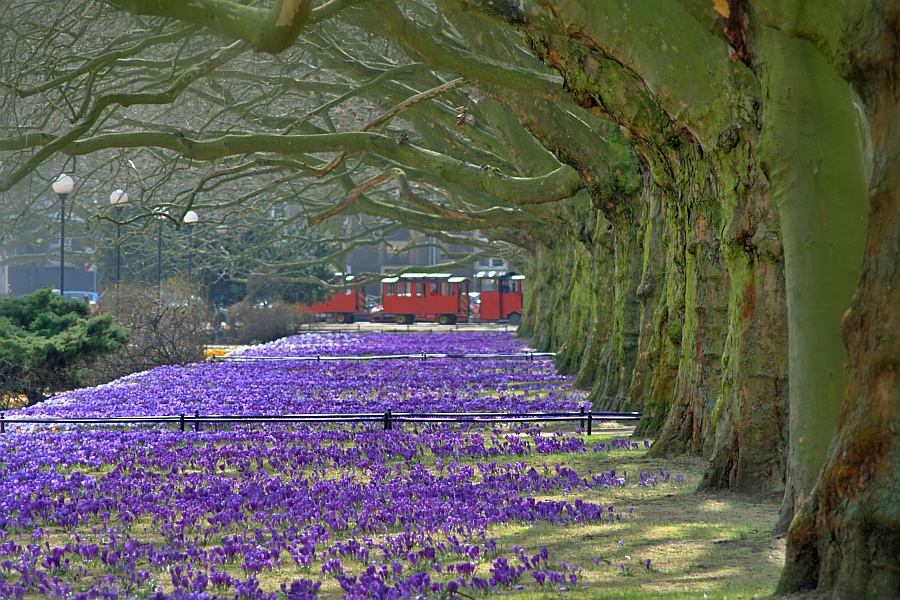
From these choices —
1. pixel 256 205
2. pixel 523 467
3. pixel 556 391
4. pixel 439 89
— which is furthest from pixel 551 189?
pixel 256 205

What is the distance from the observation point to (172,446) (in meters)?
11.5

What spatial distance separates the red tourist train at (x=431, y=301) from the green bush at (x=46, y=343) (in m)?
41.7

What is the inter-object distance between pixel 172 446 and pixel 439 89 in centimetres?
580

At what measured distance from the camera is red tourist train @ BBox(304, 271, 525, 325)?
6450 cm

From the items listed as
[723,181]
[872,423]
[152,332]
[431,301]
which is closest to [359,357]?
[152,332]

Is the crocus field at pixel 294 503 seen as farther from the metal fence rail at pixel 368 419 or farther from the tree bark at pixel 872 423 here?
the tree bark at pixel 872 423

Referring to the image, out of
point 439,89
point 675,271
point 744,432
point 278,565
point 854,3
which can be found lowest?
point 278,565

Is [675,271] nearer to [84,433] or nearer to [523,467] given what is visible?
[523,467]

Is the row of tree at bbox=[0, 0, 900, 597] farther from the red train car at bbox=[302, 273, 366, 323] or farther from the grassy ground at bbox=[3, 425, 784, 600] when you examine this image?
the red train car at bbox=[302, 273, 366, 323]

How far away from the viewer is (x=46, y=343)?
1791 cm

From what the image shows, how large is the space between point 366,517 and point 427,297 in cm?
5743

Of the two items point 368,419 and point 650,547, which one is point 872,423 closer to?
point 650,547

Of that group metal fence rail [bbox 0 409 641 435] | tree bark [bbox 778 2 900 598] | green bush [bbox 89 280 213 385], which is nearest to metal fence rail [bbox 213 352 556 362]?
green bush [bbox 89 280 213 385]

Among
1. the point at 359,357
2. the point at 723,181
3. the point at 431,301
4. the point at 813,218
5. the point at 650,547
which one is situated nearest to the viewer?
the point at 813,218
